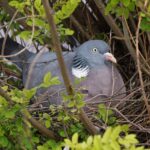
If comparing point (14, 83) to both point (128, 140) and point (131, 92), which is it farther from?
point (128, 140)

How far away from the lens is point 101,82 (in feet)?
7.32

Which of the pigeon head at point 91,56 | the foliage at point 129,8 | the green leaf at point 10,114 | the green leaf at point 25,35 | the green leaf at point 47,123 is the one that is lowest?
the green leaf at point 47,123

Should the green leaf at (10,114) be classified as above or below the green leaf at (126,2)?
below

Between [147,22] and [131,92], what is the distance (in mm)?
384

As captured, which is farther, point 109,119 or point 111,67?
point 111,67

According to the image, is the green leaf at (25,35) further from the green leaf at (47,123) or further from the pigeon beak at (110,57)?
the pigeon beak at (110,57)

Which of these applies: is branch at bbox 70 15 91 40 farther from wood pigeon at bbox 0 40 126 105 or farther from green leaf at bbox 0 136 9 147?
green leaf at bbox 0 136 9 147

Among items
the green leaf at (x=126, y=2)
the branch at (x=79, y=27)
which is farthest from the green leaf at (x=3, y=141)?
the branch at (x=79, y=27)

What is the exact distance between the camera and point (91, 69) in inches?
89.7

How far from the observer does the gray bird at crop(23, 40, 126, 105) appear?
220 cm

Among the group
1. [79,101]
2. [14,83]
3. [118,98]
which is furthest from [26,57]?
[79,101]

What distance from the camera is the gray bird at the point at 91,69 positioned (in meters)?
2.20

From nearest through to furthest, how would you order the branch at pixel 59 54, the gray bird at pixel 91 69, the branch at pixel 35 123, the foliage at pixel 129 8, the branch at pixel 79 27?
1. the branch at pixel 59 54
2. the branch at pixel 35 123
3. the foliage at pixel 129 8
4. the gray bird at pixel 91 69
5. the branch at pixel 79 27

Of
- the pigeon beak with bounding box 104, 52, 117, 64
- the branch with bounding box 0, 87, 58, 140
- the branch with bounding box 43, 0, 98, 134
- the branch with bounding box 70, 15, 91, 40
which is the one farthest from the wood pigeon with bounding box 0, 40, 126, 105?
the branch with bounding box 43, 0, 98, 134
